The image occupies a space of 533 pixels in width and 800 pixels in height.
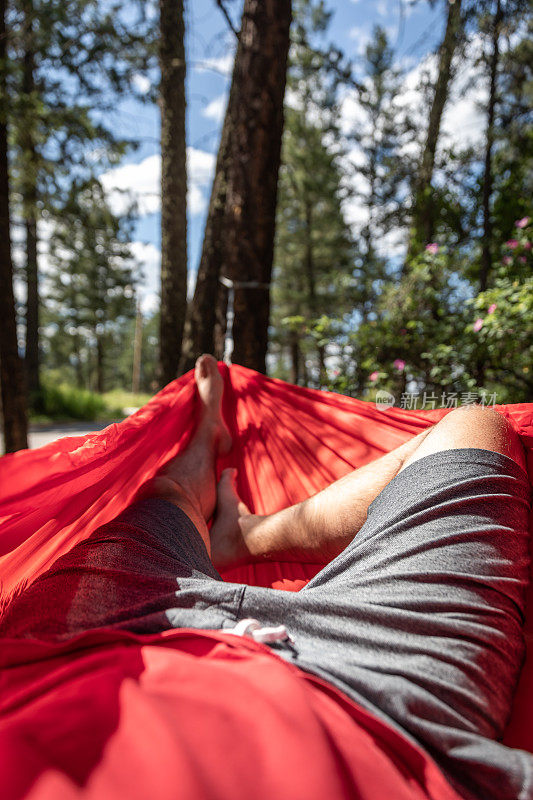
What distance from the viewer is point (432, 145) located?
17.1ft

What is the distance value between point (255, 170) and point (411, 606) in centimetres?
214

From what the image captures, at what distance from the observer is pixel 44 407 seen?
945cm

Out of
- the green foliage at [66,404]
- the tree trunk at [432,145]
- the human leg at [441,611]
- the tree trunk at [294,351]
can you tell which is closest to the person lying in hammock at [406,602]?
the human leg at [441,611]

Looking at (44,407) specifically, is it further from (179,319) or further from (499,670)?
(499,670)

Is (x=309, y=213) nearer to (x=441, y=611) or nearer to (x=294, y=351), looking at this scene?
(x=294, y=351)

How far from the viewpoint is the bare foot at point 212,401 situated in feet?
5.35

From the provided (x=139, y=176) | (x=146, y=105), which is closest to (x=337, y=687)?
(x=139, y=176)

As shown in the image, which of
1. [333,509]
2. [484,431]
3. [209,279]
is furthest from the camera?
[209,279]

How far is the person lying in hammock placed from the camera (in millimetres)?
605

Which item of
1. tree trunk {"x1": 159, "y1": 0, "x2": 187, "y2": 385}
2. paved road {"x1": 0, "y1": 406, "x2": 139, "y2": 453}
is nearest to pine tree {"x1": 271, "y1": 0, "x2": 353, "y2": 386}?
paved road {"x1": 0, "y1": 406, "x2": 139, "y2": 453}

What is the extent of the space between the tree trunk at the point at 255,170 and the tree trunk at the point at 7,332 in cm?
185

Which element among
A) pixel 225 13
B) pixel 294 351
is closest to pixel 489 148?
pixel 225 13

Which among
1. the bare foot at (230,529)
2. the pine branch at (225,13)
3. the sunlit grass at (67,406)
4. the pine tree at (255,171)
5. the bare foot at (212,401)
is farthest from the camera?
the sunlit grass at (67,406)

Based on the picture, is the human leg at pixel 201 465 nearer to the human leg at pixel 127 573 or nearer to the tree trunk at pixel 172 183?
the human leg at pixel 127 573
